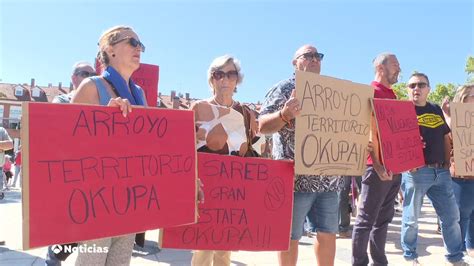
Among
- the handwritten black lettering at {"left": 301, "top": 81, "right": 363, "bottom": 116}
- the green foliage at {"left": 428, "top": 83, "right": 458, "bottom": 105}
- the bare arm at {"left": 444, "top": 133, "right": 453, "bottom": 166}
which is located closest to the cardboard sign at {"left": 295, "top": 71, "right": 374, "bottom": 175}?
the handwritten black lettering at {"left": 301, "top": 81, "right": 363, "bottom": 116}

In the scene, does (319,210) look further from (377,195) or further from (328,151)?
(377,195)

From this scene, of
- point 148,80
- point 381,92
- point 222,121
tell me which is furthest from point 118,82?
point 148,80

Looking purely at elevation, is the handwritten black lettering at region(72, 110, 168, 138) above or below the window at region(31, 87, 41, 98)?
below

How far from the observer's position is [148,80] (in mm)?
4473

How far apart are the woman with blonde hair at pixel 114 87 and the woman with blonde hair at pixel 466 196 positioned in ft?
10.9

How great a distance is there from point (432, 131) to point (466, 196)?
0.84 metres

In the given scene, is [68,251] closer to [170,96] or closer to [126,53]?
[126,53]

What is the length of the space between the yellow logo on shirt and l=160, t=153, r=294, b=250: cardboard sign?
1.78 meters

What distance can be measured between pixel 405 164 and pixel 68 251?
2.55 m

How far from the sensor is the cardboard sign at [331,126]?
2.62 m

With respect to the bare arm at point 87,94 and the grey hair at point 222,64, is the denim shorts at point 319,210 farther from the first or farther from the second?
the bare arm at point 87,94

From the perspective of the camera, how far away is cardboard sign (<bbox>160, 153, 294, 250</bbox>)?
8.46 ft

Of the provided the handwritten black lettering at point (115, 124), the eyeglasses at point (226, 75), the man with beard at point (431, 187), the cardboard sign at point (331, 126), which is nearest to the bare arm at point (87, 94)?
the handwritten black lettering at point (115, 124)

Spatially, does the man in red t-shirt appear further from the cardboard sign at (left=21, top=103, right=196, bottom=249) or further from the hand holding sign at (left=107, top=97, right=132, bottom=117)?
the hand holding sign at (left=107, top=97, right=132, bottom=117)
